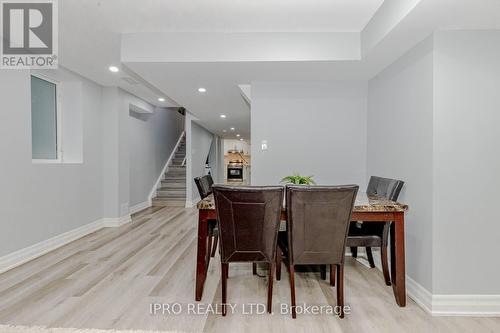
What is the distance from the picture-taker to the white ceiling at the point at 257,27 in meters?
2.03

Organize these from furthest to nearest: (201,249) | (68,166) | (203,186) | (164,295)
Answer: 1. (68,166)
2. (203,186)
3. (164,295)
4. (201,249)

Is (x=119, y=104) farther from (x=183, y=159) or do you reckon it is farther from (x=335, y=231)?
(x=335, y=231)

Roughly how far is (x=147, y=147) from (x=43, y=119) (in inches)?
112

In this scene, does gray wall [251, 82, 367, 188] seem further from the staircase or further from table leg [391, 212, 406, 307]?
the staircase

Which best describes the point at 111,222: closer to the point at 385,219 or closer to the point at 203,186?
the point at 203,186

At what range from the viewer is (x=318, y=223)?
6.39ft

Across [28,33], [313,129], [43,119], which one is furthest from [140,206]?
[313,129]

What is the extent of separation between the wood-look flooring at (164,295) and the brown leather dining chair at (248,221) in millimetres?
297

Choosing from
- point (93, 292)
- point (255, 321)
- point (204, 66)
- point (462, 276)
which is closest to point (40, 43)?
point (204, 66)

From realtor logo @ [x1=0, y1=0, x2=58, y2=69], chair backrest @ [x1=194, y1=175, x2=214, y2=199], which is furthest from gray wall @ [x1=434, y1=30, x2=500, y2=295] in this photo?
realtor logo @ [x1=0, y1=0, x2=58, y2=69]

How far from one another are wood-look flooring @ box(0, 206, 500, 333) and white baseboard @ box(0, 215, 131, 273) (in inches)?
3.9

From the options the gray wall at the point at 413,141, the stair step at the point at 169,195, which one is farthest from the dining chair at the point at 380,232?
the stair step at the point at 169,195

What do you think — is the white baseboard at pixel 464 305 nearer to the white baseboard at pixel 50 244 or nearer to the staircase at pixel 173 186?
the white baseboard at pixel 50 244

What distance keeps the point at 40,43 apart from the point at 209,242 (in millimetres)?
2746
